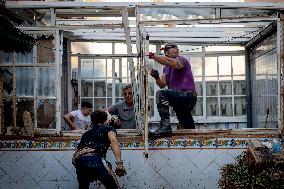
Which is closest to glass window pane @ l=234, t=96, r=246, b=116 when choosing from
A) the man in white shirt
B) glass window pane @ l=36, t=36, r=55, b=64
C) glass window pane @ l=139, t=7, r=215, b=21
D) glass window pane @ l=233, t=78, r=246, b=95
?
glass window pane @ l=233, t=78, r=246, b=95

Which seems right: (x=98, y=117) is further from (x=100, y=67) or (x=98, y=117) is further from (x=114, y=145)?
(x=100, y=67)

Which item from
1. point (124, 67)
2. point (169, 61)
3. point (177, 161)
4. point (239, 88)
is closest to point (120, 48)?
point (124, 67)

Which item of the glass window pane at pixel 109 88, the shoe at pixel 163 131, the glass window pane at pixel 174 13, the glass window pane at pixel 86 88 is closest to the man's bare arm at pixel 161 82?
the shoe at pixel 163 131

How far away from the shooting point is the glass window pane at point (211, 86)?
10969 millimetres

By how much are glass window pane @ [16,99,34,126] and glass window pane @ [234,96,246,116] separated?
5.29 metres

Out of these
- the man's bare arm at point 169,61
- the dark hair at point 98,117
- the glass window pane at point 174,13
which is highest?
the glass window pane at point 174,13

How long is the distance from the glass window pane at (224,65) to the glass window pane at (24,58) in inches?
197

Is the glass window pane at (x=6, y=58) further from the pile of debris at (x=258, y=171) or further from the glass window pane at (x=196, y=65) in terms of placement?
the glass window pane at (x=196, y=65)

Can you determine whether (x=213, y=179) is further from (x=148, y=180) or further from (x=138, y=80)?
(x=138, y=80)

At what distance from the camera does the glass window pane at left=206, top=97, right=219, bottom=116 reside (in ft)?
36.0

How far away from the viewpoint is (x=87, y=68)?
1074 cm

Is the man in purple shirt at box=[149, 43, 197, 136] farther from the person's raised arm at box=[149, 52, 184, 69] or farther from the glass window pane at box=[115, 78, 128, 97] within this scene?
the glass window pane at box=[115, 78, 128, 97]

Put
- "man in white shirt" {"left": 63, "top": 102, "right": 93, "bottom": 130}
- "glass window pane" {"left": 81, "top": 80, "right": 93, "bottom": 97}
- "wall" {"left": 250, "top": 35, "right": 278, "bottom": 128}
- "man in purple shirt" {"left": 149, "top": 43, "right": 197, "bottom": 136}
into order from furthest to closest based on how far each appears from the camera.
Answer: "glass window pane" {"left": 81, "top": 80, "right": 93, "bottom": 97} → "wall" {"left": 250, "top": 35, "right": 278, "bottom": 128} → "man in white shirt" {"left": 63, "top": 102, "right": 93, "bottom": 130} → "man in purple shirt" {"left": 149, "top": 43, "right": 197, "bottom": 136}

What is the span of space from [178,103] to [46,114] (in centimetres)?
222
